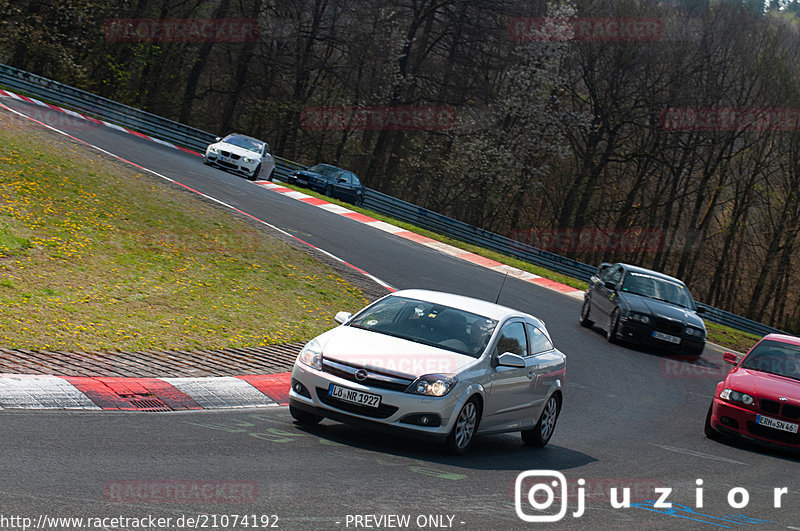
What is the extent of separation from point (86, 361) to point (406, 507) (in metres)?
4.32

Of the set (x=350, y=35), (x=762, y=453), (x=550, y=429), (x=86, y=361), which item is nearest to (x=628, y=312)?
(x=762, y=453)

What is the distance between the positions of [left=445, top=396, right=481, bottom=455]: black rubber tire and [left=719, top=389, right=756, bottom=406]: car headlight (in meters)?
4.64

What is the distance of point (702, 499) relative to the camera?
852 centimetres

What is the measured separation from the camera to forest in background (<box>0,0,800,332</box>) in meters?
44.6

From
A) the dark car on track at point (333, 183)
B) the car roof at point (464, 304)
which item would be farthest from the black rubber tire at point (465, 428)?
the dark car on track at point (333, 183)

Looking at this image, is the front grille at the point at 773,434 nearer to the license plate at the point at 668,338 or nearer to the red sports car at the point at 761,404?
the red sports car at the point at 761,404

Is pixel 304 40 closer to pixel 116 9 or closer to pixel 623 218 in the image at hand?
pixel 116 9

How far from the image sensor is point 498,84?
45906mm

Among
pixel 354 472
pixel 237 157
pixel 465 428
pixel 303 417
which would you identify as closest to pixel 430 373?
pixel 465 428

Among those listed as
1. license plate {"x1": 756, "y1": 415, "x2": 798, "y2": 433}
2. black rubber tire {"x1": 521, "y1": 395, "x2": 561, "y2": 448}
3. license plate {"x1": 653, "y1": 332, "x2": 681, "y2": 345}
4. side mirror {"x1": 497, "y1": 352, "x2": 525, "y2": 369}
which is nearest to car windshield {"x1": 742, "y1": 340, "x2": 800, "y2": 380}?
license plate {"x1": 756, "y1": 415, "x2": 798, "y2": 433}

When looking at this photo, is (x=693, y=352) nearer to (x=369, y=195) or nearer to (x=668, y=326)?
(x=668, y=326)

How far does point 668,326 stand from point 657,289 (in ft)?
4.97

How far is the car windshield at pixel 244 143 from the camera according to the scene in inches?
1299

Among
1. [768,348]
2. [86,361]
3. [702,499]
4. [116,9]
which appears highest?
[116,9]
